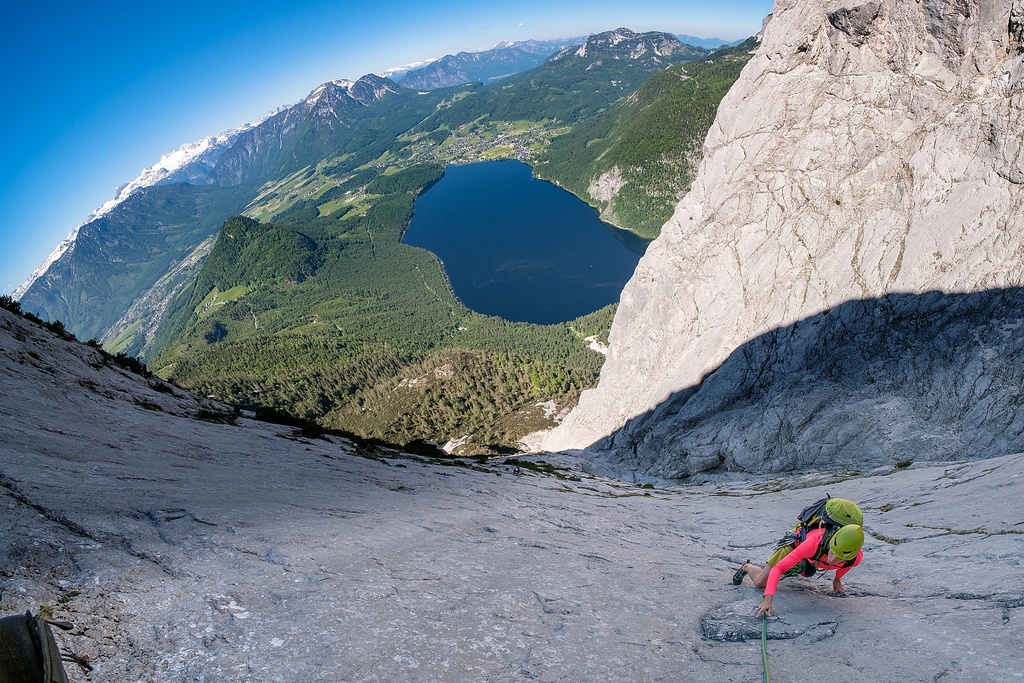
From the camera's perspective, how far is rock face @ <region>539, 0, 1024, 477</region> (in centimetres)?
2867

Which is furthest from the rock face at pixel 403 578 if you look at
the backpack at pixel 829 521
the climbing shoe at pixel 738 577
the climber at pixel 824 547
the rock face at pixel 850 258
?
the rock face at pixel 850 258

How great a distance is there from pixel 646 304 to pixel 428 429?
3761 inches

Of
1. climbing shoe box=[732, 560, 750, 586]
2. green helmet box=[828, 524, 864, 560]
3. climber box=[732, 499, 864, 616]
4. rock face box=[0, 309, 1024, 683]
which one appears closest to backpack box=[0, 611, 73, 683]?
rock face box=[0, 309, 1024, 683]

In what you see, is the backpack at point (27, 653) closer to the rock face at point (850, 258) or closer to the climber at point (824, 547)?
the climber at point (824, 547)

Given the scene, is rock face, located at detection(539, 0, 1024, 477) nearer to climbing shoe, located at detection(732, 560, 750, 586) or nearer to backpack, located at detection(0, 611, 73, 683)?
climbing shoe, located at detection(732, 560, 750, 586)

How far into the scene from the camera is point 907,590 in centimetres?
1003

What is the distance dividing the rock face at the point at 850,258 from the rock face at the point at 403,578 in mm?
17011

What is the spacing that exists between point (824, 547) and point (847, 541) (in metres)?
0.62

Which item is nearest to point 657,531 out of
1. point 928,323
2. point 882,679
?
point 882,679

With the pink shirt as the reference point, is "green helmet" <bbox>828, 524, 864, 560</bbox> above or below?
above

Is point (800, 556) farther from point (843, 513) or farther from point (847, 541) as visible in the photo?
point (843, 513)

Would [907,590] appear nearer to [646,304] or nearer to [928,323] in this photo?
[928,323]

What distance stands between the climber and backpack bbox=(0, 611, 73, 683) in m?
10.3

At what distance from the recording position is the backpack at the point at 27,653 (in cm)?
420
